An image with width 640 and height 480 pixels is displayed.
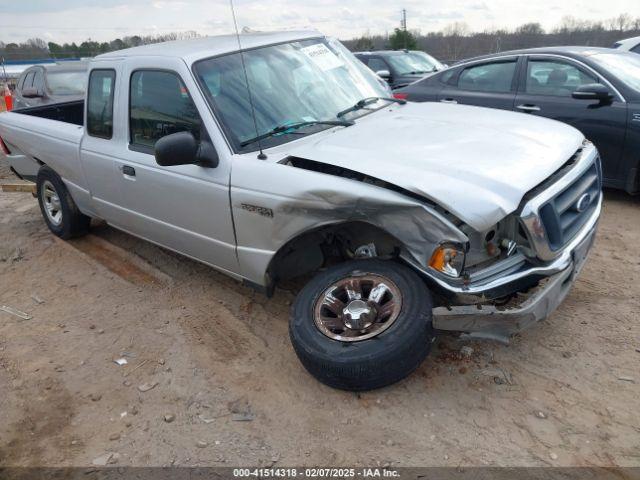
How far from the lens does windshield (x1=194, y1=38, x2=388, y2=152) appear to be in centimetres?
356

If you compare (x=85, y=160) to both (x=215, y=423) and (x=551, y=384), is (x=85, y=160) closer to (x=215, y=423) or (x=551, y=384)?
(x=215, y=423)

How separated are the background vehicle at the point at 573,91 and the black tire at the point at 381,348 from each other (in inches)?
145

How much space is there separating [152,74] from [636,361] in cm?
373

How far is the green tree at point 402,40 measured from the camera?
101 feet

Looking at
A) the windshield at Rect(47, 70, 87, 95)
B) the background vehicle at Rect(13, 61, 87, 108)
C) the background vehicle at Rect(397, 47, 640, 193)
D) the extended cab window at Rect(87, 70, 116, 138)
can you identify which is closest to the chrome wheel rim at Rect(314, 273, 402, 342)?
A: the extended cab window at Rect(87, 70, 116, 138)

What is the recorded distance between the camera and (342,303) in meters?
3.19

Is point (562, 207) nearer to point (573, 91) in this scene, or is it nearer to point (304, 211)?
point (304, 211)

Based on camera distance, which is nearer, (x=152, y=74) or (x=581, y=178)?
(x=581, y=178)

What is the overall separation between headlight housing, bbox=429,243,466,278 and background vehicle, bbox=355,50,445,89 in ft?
30.9

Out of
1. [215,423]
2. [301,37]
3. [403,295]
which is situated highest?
[301,37]

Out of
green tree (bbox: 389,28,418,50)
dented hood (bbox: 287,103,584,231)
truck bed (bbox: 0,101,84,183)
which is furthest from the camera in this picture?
green tree (bbox: 389,28,418,50)

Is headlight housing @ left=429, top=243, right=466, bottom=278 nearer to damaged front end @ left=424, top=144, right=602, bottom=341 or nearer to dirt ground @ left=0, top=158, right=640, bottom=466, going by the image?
damaged front end @ left=424, top=144, right=602, bottom=341

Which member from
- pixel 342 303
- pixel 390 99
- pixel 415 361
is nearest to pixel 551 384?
pixel 415 361

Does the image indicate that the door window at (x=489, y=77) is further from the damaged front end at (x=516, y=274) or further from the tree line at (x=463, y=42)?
the tree line at (x=463, y=42)
